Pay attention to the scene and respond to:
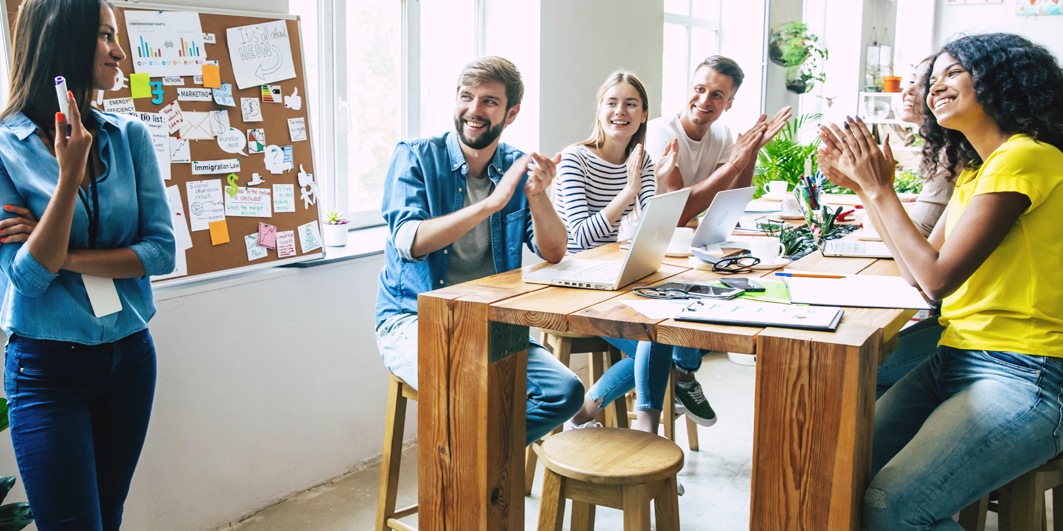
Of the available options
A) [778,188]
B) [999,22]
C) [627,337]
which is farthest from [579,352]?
[999,22]

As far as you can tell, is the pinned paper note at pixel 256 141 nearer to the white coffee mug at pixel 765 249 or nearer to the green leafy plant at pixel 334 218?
the green leafy plant at pixel 334 218

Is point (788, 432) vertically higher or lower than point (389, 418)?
higher

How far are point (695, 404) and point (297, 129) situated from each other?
5.08ft

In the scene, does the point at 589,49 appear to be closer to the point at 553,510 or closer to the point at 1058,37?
the point at 553,510

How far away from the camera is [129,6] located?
195 centimetres

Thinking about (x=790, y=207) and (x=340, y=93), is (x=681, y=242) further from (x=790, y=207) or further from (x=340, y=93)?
(x=340, y=93)

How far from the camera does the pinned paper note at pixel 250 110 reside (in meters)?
2.23

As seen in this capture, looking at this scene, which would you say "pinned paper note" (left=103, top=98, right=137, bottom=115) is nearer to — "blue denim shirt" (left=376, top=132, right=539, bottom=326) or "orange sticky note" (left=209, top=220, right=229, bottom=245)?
"orange sticky note" (left=209, top=220, right=229, bottom=245)

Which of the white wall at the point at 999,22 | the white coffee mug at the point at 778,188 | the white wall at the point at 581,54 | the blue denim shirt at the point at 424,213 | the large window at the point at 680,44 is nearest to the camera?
the blue denim shirt at the point at 424,213

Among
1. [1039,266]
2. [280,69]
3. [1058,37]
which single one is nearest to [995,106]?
[1039,266]

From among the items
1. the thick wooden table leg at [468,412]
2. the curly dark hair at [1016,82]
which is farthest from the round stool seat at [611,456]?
the curly dark hair at [1016,82]

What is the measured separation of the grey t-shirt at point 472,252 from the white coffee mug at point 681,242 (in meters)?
0.50

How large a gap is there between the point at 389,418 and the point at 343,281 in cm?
70

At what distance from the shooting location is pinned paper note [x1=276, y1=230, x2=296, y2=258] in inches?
92.0
